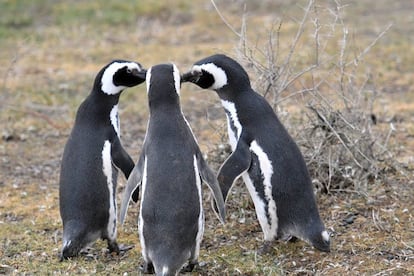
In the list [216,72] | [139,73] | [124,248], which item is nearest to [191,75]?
[216,72]

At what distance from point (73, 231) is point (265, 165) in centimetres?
121

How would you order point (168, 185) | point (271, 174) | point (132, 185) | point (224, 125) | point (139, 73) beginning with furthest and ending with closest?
point (224, 125) < point (139, 73) < point (271, 174) < point (132, 185) < point (168, 185)

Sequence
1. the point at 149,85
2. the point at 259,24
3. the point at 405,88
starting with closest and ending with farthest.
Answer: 1. the point at 149,85
2. the point at 405,88
3. the point at 259,24

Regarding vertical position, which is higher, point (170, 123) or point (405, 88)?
point (170, 123)

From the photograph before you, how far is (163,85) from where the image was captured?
4.64 meters

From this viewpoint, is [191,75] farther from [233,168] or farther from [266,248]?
[266,248]

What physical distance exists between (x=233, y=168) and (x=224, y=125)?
1059 millimetres

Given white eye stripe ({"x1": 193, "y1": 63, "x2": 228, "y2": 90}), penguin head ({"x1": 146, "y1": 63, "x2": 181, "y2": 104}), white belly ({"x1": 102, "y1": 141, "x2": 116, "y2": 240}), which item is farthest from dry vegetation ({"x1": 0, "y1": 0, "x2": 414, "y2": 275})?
penguin head ({"x1": 146, "y1": 63, "x2": 181, "y2": 104})

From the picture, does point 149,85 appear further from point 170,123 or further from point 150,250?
point 150,250

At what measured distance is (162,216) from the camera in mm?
4391

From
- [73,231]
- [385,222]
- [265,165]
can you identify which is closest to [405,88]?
[385,222]

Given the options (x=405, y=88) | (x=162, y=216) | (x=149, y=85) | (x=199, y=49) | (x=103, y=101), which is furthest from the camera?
(x=199, y=49)

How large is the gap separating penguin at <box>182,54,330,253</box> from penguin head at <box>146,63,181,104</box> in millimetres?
546

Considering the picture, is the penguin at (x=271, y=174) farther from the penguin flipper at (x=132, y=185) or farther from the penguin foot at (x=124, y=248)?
the penguin foot at (x=124, y=248)
